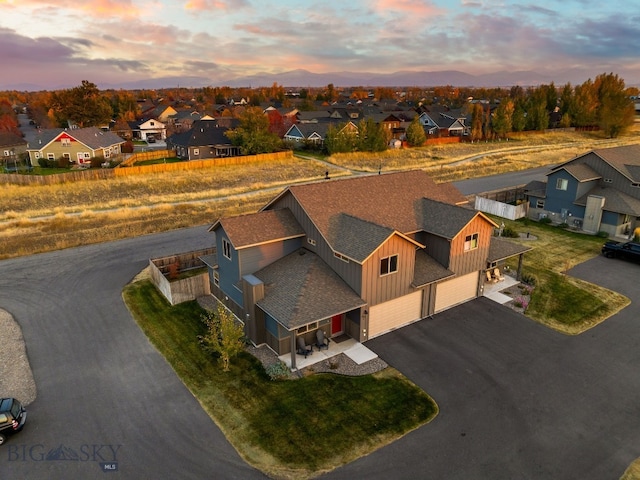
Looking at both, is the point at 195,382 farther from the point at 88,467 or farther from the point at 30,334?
the point at 30,334

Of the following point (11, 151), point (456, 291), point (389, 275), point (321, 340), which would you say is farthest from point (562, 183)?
point (11, 151)

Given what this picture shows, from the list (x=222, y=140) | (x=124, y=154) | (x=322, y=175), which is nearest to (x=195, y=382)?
(x=322, y=175)

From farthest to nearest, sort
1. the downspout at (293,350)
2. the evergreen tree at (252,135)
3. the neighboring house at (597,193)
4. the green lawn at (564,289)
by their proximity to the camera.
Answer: the evergreen tree at (252,135), the neighboring house at (597,193), the green lawn at (564,289), the downspout at (293,350)

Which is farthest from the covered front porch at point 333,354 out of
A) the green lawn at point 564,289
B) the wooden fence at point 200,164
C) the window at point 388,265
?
the wooden fence at point 200,164

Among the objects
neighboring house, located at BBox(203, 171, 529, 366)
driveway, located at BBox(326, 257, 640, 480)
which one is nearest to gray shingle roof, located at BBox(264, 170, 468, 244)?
neighboring house, located at BBox(203, 171, 529, 366)

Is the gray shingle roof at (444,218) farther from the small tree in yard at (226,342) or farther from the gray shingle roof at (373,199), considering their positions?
the small tree in yard at (226,342)
